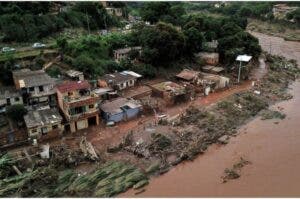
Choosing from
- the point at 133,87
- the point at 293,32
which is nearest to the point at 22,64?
the point at 133,87

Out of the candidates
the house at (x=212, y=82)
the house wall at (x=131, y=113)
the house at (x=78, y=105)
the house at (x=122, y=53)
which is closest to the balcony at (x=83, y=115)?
the house at (x=78, y=105)

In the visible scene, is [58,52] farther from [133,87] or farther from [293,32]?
[293,32]

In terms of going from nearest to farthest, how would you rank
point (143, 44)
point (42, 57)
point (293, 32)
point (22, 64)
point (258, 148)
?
point (258, 148) < point (22, 64) < point (42, 57) < point (143, 44) < point (293, 32)

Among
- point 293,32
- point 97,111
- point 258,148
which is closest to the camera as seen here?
point 258,148

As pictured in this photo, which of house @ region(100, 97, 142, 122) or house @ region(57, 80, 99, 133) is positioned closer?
house @ region(57, 80, 99, 133)

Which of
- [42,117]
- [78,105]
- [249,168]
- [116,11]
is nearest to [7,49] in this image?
[42,117]

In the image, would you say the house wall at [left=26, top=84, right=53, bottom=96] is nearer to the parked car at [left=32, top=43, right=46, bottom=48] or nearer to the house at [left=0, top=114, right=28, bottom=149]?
the house at [left=0, top=114, right=28, bottom=149]

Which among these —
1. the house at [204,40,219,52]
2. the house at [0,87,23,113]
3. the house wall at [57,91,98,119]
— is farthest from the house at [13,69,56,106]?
the house at [204,40,219,52]
